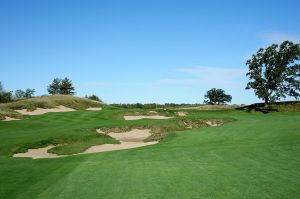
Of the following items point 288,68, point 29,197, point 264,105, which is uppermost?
point 288,68

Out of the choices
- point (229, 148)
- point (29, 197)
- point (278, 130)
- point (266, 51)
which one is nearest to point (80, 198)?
point (29, 197)

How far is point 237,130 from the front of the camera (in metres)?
30.8

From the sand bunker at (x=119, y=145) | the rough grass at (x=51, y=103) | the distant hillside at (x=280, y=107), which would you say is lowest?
the sand bunker at (x=119, y=145)

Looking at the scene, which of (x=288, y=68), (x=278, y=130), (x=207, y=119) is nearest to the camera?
(x=278, y=130)

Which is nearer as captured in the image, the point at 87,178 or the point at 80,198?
the point at 80,198

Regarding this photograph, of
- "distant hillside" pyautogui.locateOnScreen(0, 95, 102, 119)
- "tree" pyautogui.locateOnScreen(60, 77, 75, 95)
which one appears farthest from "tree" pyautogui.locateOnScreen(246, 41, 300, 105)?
"tree" pyautogui.locateOnScreen(60, 77, 75, 95)

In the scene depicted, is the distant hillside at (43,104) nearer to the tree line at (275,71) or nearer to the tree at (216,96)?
the tree line at (275,71)

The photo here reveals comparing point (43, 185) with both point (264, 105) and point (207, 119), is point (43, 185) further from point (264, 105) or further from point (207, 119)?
point (264, 105)

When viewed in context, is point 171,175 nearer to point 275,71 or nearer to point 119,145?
point 119,145

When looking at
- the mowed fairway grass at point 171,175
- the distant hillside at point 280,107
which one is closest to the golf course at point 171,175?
the mowed fairway grass at point 171,175

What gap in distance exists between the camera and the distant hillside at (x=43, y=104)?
54.4 meters

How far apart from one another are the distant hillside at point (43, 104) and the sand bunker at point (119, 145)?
19.8 meters

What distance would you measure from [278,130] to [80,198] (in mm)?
21069

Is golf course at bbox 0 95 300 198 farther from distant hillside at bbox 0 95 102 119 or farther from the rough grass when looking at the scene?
the rough grass
